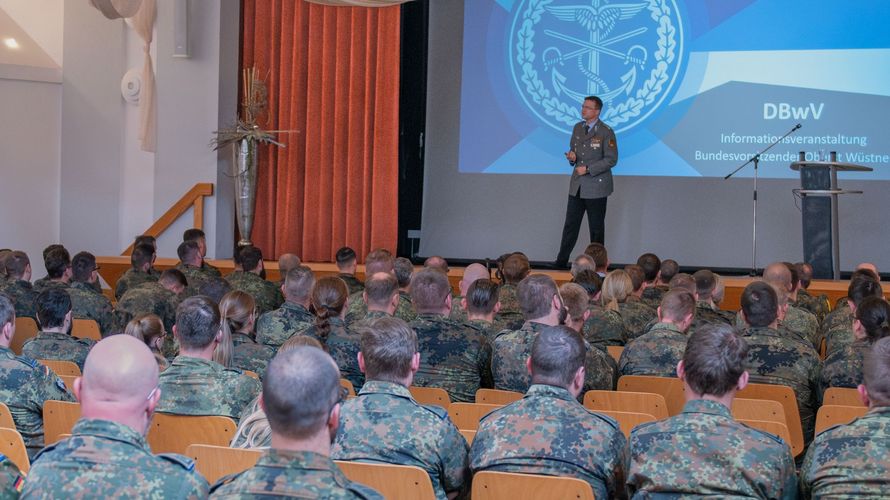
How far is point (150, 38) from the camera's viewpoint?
1004 centimetres

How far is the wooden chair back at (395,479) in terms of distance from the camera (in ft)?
8.05

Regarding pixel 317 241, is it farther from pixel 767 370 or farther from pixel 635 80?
pixel 767 370

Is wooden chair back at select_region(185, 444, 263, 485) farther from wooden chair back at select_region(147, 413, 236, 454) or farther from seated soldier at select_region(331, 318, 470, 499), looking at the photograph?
wooden chair back at select_region(147, 413, 236, 454)

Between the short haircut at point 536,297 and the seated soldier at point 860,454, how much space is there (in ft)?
5.33

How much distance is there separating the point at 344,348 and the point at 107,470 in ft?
7.82

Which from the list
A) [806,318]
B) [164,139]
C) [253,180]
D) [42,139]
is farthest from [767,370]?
[42,139]

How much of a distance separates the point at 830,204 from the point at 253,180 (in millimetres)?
5214

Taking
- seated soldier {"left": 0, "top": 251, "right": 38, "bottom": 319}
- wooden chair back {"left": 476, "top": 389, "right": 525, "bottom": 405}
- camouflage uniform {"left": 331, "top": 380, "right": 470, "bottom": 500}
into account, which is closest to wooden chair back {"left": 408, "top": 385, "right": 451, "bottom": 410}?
wooden chair back {"left": 476, "top": 389, "right": 525, "bottom": 405}

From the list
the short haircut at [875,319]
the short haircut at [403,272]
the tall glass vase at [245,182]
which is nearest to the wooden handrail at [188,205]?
the tall glass vase at [245,182]

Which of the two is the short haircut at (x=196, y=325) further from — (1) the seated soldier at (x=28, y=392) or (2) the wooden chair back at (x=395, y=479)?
(2) the wooden chair back at (x=395, y=479)

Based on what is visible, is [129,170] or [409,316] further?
[129,170]

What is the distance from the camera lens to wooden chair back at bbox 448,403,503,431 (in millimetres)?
3287

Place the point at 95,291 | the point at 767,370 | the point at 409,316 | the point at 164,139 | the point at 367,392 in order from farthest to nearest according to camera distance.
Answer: the point at 164,139, the point at 95,291, the point at 409,316, the point at 767,370, the point at 367,392

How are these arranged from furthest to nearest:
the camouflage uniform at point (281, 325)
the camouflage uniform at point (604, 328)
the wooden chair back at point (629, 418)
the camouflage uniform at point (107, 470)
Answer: the camouflage uniform at point (604, 328)
the camouflage uniform at point (281, 325)
the wooden chair back at point (629, 418)
the camouflage uniform at point (107, 470)
